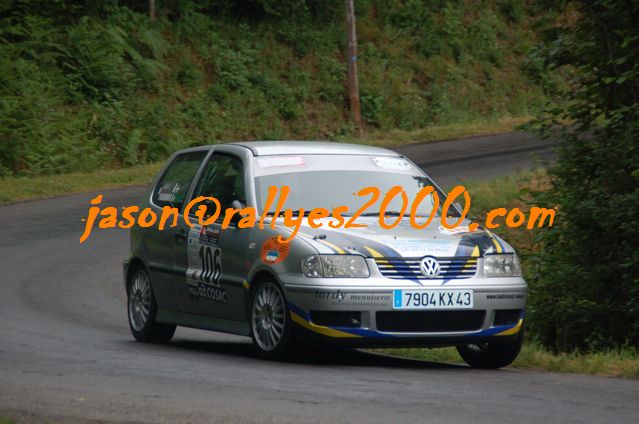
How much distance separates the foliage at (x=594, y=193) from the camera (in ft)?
39.7

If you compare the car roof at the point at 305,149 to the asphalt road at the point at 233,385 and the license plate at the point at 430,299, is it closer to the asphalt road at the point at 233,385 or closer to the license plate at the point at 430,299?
the asphalt road at the point at 233,385

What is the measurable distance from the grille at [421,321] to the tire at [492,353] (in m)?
0.45

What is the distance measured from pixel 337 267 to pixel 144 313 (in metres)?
3.02

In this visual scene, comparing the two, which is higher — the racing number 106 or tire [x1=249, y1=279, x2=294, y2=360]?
the racing number 106

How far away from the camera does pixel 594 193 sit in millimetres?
12289

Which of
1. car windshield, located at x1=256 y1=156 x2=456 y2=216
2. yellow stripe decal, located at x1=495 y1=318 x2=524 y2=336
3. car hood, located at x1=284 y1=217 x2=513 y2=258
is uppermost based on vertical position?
car windshield, located at x1=256 y1=156 x2=456 y2=216

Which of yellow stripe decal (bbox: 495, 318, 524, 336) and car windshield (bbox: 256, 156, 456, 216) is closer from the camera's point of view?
yellow stripe decal (bbox: 495, 318, 524, 336)

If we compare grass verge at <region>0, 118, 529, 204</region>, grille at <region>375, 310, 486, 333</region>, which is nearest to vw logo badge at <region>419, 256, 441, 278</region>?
grille at <region>375, 310, 486, 333</region>

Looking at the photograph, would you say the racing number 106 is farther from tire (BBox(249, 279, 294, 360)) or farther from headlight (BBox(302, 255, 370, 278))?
headlight (BBox(302, 255, 370, 278))

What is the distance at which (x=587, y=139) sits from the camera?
12984mm

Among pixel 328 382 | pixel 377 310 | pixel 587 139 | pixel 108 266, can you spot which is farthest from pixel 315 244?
pixel 108 266

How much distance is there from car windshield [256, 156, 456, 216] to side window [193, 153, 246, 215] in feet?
0.76

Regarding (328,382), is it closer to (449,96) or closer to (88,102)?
(88,102)

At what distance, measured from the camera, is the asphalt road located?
7105 millimetres
